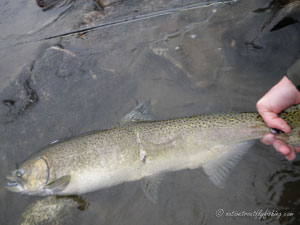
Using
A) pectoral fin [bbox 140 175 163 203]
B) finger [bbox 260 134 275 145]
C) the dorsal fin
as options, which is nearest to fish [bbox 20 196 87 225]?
pectoral fin [bbox 140 175 163 203]

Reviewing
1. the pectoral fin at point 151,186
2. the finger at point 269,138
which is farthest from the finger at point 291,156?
the pectoral fin at point 151,186

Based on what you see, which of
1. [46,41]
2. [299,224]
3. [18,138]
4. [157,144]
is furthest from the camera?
[46,41]

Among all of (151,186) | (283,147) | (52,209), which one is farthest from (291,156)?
(52,209)

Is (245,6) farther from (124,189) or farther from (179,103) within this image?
(124,189)

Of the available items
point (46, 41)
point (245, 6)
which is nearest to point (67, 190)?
point (46, 41)

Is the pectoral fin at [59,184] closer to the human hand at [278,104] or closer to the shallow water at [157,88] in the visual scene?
the shallow water at [157,88]

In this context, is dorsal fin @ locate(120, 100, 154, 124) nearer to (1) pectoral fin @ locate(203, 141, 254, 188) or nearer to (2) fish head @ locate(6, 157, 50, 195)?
(1) pectoral fin @ locate(203, 141, 254, 188)
